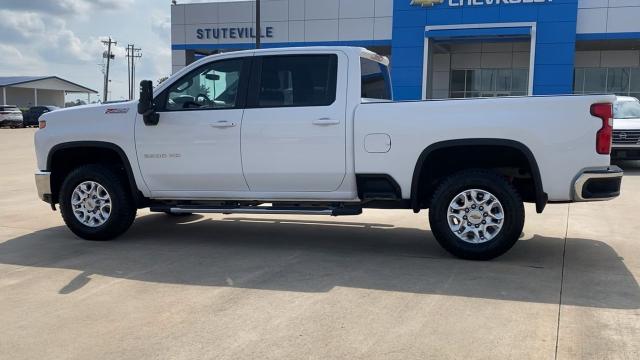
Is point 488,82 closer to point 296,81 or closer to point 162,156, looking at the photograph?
point 296,81

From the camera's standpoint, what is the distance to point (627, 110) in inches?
602

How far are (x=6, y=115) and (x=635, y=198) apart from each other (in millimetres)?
40237

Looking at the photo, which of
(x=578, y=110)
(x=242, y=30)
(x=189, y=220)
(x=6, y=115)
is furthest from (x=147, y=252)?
(x=6, y=115)

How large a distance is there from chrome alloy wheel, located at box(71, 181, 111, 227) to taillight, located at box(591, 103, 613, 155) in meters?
5.03

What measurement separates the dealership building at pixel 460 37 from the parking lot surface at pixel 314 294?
72.3 ft

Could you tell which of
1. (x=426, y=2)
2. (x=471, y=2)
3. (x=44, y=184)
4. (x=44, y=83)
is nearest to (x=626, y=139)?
(x=44, y=184)

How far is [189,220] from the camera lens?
27.1 ft

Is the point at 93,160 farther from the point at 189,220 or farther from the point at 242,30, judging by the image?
the point at 242,30

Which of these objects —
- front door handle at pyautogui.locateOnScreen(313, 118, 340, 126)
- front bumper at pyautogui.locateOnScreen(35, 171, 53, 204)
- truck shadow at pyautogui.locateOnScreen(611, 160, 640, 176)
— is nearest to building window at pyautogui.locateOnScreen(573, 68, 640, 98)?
truck shadow at pyautogui.locateOnScreen(611, 160, 640, 176)

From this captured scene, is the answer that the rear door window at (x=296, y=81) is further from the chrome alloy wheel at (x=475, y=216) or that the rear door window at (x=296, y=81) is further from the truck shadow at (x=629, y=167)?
the truck shadow at (x=629, y=167)

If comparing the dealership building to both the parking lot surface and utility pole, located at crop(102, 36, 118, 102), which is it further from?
utility pole, located at crop(102, 36, 118, 102)

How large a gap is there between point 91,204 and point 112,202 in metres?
0.31

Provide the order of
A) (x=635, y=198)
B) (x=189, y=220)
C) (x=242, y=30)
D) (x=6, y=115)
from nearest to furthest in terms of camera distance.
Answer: (x=189, y=220), (x=635, y=198), (x=242, y=30), (x=6, y=115)

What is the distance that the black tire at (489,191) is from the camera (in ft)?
17.9
